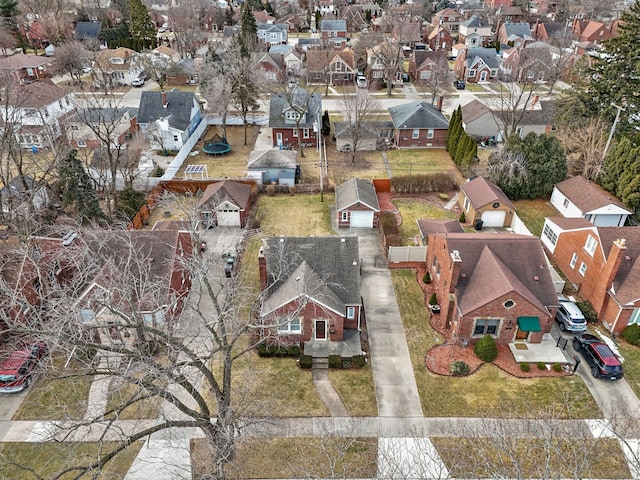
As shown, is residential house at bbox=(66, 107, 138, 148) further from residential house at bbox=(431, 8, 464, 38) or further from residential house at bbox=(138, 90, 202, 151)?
residential house at bbox=(431, 8, 464, 38)

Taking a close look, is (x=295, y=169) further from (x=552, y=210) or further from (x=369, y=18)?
(x=369, y=18)

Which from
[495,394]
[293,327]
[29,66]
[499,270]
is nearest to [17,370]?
[293,327]

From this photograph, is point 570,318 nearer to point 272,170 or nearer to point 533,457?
point 533,457

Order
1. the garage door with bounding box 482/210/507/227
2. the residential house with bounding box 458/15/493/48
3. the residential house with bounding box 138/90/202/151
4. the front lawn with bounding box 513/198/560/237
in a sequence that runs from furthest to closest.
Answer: the residential house with bounding box 458/15/493/48 → the residential house with bounding box 138/90/202/151 → the front lawn with bounding box 513/198/560/237 → the garage door with bounding box 482/210/507/227

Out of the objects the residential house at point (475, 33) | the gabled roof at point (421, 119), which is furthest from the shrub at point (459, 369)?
the residential house at point (475, 33)

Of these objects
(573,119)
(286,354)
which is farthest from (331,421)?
(573,119)

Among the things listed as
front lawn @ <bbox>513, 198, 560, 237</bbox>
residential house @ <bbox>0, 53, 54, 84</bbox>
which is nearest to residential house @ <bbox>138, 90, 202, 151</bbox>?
residential house @ <bbox>0, 53, 54, 84</bbox>
